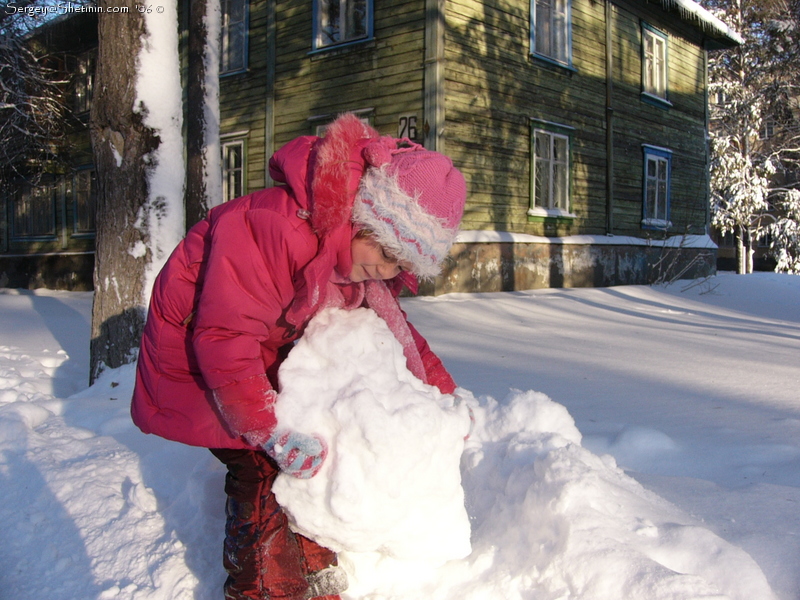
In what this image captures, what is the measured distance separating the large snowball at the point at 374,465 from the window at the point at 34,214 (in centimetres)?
1611

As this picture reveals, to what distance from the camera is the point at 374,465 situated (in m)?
1.59

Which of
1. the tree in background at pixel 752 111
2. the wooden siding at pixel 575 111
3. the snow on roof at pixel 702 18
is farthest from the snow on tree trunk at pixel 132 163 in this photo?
the tree in background at pixel 752 111

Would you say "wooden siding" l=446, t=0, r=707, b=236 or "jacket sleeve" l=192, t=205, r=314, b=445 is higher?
"wooden siding" l=446, t=0, r=707, b=236

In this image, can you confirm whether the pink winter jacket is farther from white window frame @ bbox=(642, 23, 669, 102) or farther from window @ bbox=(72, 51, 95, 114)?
window @ bbox=(72, 51, 95, 114)

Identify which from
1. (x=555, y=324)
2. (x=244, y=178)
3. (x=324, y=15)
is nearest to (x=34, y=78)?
(x=244, y=178)

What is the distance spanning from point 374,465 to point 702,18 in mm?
16002

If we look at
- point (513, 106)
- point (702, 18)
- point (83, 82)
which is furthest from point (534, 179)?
point (83, 82)

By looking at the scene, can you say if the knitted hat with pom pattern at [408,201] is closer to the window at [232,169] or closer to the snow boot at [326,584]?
the snow boot at [326,584]

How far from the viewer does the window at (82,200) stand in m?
15.0

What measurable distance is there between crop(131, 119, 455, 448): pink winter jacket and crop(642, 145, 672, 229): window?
12846mm

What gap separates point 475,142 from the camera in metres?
9.59

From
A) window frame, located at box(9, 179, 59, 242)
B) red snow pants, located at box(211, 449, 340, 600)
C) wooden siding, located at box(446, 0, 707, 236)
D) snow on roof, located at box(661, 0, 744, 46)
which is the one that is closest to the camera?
Result: red snow pants, located at box(211, 449, 340, 600)

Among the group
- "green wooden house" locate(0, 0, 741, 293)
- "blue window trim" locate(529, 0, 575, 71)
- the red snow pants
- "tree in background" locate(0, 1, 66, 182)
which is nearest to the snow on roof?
"green wooden house" locate(0, 0, 741, 293)

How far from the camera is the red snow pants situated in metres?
1.67
